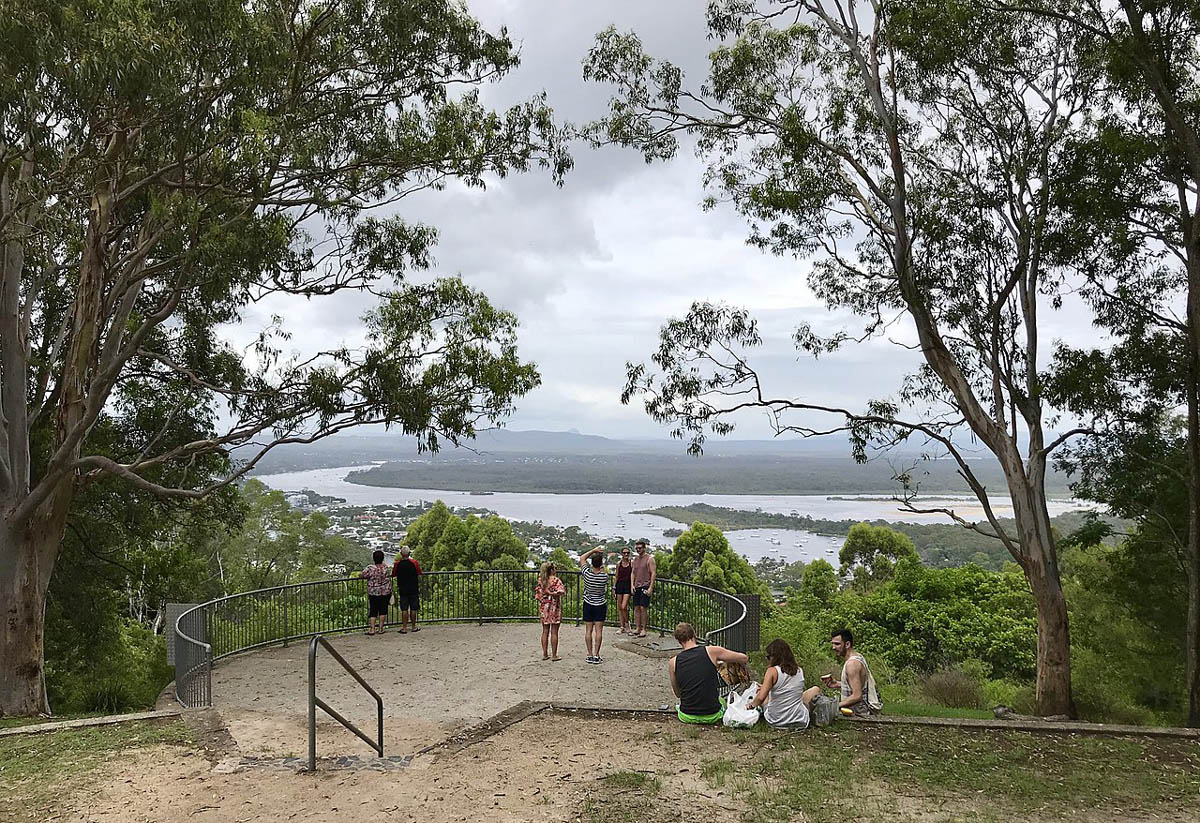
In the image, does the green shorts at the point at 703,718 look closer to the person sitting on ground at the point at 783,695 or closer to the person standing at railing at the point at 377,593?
the person sitting on ground at the point at 783,695

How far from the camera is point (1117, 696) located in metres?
20.7

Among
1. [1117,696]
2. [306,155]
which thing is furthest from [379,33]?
[1117,696]

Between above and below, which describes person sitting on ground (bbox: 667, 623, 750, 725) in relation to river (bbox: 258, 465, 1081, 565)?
above

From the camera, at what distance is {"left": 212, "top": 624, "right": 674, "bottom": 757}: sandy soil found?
867 cm

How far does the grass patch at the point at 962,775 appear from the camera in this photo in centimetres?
637

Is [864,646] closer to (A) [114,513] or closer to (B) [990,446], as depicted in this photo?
(B) [990,446]

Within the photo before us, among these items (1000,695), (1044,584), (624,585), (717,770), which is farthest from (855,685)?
(1000,695)

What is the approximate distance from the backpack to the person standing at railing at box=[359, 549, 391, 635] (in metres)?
8.57

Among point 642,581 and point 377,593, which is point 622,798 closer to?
point 642,581

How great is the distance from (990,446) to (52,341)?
57.8ft

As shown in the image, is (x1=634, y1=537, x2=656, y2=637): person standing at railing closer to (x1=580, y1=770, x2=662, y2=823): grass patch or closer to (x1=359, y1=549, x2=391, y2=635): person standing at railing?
(x1=359, y1=549, x2=391, y2=635): person standing at railing

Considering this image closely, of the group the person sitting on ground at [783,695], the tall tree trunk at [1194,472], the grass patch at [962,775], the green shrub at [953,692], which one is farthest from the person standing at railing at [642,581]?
the tall tree trunk at [1194,472]

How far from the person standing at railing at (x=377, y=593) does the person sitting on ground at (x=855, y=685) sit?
28.1 ft

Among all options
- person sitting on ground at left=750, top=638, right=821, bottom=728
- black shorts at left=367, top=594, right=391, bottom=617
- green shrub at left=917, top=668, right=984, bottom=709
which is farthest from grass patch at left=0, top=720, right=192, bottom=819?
green shrub at left=917, top=668, right=984, bottom=709
